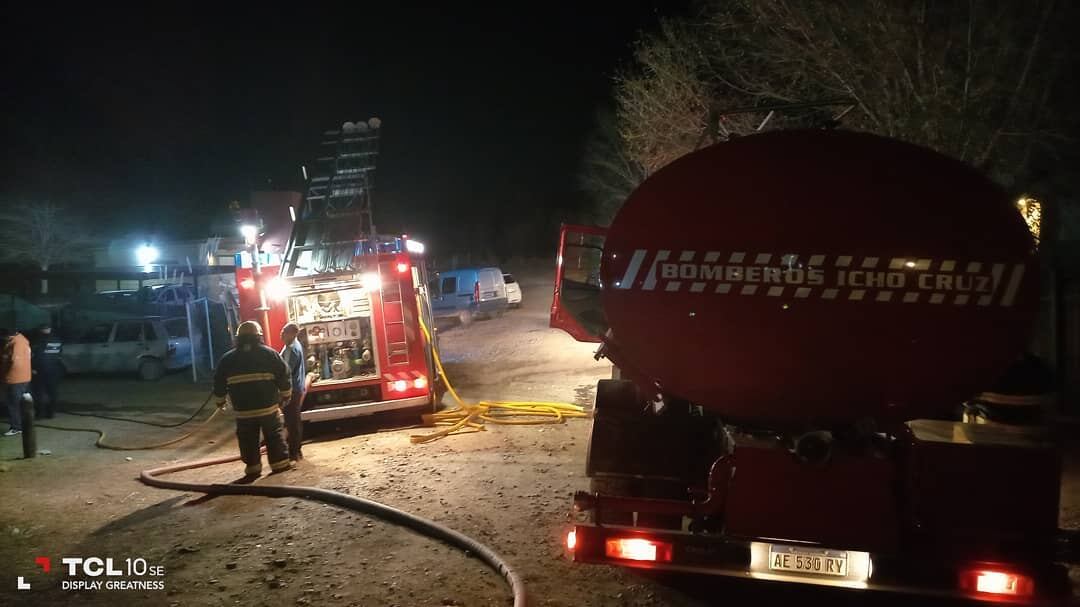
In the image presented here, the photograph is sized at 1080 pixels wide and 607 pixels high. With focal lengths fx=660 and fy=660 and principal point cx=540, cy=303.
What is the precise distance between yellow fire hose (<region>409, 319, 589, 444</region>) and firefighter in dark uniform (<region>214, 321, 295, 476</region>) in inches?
80.0

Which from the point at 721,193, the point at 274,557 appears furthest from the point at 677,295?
the point at 274,557

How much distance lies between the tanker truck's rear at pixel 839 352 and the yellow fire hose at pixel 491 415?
565cm

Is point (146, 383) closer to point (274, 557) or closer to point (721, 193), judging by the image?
point (274, 557)

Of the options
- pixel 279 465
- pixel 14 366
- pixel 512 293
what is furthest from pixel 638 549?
pixel 512 293

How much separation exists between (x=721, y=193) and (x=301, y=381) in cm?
619

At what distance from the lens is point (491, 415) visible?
9.98 m

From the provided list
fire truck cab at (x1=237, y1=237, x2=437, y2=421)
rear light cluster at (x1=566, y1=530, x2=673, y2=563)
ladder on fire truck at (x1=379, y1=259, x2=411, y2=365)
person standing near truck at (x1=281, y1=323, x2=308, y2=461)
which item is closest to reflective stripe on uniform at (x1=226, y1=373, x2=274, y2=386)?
person standing near truck at (x1=281, y1=323, x2=308, y2=461)

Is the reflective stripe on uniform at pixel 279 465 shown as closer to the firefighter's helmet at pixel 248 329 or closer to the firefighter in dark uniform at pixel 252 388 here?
Result: the firefighter in dark uniform at pixel 252 388

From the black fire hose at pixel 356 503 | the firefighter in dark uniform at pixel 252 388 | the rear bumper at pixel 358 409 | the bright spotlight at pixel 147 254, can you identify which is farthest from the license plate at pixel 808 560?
the bright spotlight at pixel 147 254

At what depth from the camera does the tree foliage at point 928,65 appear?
9344mm

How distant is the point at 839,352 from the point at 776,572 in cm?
118

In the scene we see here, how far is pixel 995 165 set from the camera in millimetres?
10148

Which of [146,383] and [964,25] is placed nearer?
[964,25]

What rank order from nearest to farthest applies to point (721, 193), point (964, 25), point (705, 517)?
point (721, 193), point (705, 517), point (964, 25)
